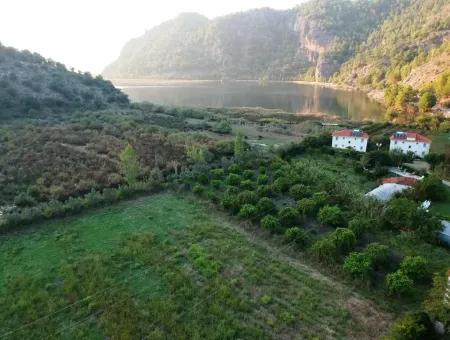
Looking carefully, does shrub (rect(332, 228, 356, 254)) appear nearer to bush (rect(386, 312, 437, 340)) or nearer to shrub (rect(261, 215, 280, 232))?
shrub (rect(261, 215, 280, 232))

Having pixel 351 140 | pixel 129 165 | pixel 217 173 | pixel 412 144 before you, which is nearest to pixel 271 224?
pixel 217 173

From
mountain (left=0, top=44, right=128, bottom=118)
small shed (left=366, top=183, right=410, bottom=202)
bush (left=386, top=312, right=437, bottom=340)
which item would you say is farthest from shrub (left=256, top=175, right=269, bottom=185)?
mountain (left=0, top=44, right=128, bottom=118)

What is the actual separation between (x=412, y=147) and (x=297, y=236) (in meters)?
24.7

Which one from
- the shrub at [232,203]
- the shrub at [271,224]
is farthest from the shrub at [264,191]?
the shrub at [271,224]

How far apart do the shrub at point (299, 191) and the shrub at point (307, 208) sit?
6.71 feet

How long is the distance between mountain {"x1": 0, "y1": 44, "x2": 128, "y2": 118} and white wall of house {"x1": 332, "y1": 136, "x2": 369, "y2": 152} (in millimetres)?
42500

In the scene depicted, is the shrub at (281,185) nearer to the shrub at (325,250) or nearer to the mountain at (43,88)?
the shrub at (325,250)

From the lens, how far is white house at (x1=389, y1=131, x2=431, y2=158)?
39.0 meters

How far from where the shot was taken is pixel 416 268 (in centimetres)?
1745

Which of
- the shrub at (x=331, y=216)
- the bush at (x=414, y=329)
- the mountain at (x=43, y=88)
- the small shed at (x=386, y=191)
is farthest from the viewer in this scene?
the mountain at (x=43, y=88)

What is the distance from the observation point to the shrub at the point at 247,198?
25.2 m

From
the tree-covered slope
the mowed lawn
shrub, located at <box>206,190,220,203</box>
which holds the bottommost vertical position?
the mowed lawn

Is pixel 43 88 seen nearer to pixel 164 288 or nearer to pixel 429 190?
pixel 164 288

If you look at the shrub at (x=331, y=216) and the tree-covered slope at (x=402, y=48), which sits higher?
the tree-covered slope at (x=402, y=48)
